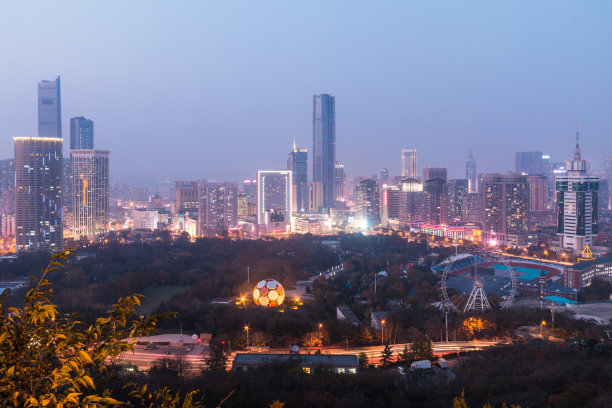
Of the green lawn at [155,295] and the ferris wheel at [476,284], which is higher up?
the ferris wheel at [476,284]

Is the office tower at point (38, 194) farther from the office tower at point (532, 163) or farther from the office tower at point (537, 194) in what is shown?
the office tower at point (532, 163)

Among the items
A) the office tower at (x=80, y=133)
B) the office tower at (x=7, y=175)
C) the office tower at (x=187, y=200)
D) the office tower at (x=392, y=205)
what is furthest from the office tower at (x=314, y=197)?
the office tower at (x=7, y=175)

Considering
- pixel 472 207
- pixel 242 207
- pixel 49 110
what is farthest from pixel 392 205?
pixel 49 110

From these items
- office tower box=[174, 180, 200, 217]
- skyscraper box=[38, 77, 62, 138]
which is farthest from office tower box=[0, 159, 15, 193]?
office tower box=[174, 180, 200, 217]

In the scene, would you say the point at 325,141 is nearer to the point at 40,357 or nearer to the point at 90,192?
the point at 90,192

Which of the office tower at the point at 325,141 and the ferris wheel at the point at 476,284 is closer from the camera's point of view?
the ferris wheel at the point at 476,284

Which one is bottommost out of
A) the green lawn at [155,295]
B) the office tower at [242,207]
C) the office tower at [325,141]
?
the green lawn at [155,295]

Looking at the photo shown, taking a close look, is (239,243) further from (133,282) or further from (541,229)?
(541,229)

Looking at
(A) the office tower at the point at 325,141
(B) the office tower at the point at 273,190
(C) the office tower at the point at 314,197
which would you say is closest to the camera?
(B) the office tower at the point at 273,190

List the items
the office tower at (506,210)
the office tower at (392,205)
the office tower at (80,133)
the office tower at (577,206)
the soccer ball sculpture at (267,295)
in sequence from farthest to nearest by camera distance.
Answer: the office tower at (80,133), the office tower at (392,205), the office tower at (506,210), the office tower at (577,206), the soccer ball sculpture at (267,295)
